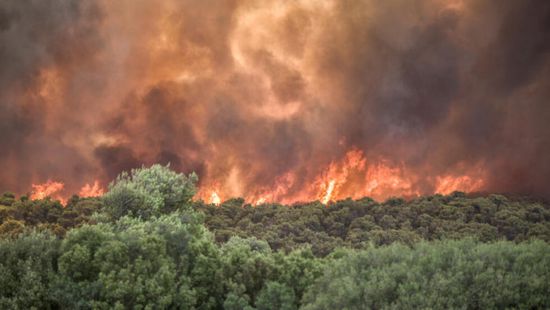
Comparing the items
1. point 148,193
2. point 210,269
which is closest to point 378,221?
point 148,193

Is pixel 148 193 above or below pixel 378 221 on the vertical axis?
below

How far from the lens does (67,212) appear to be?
121 metres

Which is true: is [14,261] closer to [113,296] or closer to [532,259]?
[113,296]

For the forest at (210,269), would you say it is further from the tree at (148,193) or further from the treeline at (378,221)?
the treeline at (378,221)

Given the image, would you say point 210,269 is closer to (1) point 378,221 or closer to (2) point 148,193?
(2) point 148,193

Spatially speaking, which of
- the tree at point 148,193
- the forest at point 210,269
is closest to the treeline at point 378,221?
the tree at point 148,193

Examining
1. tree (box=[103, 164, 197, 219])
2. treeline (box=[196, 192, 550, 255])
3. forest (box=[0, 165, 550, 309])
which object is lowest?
forest (box=[0, 165, 550, 309])

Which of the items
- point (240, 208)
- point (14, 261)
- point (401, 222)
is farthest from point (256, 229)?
point (14, 261)

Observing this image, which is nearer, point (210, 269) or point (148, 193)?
point (210, 269)

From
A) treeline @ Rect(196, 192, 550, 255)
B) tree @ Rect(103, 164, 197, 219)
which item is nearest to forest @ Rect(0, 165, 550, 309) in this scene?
tree @ Rect(103, 164, 197, 219)

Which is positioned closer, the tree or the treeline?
the tree

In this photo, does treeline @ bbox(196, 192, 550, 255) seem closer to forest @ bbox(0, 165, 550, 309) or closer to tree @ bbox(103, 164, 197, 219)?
tree @ bbox(103, 164, 197, 219)

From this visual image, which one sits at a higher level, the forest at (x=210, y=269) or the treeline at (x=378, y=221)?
the treeline at (x=378, y=221)

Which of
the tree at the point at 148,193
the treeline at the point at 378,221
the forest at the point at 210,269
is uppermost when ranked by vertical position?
the treeline at the point at 378,221
